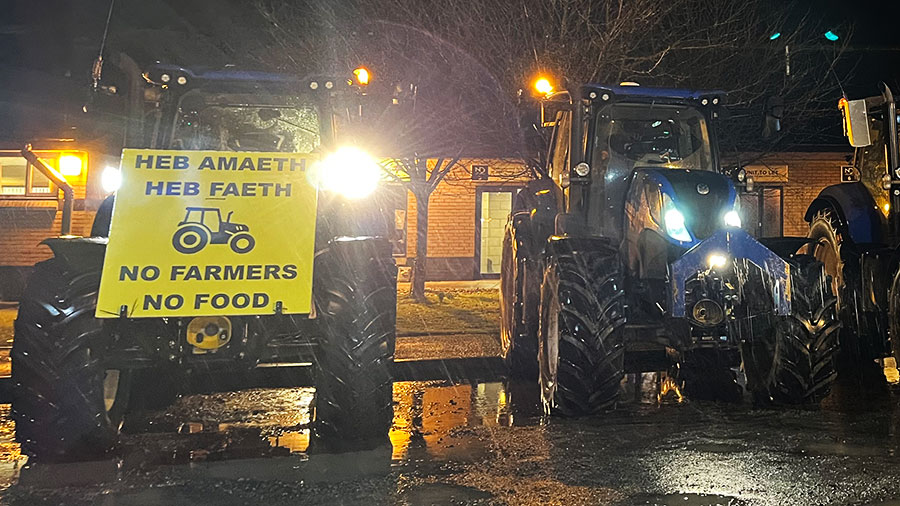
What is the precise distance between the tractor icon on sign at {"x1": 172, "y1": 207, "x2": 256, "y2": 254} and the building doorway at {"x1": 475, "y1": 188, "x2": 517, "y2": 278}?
1249cm

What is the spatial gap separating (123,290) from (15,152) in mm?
11067

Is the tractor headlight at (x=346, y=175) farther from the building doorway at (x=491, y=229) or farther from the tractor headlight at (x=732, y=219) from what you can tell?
the building doorway at (x=491, y=229)

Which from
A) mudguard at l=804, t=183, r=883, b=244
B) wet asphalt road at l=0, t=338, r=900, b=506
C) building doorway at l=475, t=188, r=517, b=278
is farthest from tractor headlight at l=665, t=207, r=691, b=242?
building doorway at l=475, t=188, r=517, b=278

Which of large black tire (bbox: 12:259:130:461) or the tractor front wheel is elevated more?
the tractor front wheel

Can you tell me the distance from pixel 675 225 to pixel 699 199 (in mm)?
312

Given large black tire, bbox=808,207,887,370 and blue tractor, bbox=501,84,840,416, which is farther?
large black tire, bbox=808,207,887,370

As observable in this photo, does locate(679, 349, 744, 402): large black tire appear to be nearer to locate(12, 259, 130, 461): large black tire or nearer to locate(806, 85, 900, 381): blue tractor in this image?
locate(806, 85, 900, 381): blue tractor

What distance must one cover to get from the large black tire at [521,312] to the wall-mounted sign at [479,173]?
670 centimetres

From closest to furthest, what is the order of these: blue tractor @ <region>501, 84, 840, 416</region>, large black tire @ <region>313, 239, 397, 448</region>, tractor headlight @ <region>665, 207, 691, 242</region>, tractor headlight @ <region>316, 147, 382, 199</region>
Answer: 1. large black tire @ <region>313, 239, 397, 448</region>
2. tractor headlight @ <region>316, 147, 382, 199</region>
3. blue tractor @ <region>501, 84, 840, 416</region>
4. tractor headlight @ <region>665, 207, 691, 242</region>

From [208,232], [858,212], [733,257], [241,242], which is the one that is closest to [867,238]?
[858,212]

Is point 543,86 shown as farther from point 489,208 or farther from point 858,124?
point 489,208

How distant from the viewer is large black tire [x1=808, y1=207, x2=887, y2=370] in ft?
26.4

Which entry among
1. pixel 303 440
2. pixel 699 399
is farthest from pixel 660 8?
pixel 303 440

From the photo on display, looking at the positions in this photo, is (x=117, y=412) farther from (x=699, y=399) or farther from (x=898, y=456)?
(x=898, y=456)
